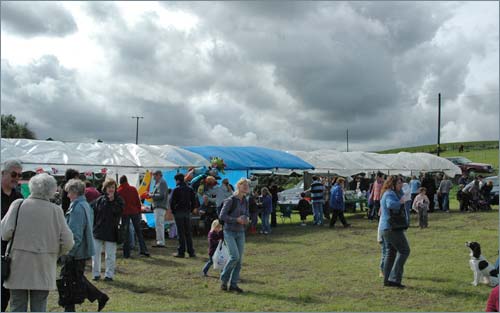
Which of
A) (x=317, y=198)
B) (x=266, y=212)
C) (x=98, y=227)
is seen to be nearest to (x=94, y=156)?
(x=266, y=212)

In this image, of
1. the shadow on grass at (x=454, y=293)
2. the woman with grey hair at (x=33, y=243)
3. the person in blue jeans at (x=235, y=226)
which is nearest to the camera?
the woman with grey hair at (x=33, y=243)

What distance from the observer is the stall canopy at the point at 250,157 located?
19.1 m

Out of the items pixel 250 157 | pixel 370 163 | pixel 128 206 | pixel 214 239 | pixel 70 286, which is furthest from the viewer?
pixel 370 163

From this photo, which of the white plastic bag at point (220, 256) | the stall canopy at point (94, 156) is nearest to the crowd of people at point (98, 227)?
the white plastic bag at point (220, 256)

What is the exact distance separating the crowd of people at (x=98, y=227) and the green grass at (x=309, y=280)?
0.46 meters

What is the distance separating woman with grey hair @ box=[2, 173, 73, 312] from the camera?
4.99 m

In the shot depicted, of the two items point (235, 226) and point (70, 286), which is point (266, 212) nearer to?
point (235, 226)

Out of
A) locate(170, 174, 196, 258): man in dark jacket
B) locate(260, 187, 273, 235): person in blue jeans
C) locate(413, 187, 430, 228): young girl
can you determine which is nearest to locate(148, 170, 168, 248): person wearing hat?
locate(170, 174, 196, 258): man in dark jacket

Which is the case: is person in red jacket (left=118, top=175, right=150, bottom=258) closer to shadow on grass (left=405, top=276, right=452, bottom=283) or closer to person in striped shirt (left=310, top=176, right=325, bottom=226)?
shadow on grass (left=405, top=276, right=452, bottom=283)

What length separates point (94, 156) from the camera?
615 inches

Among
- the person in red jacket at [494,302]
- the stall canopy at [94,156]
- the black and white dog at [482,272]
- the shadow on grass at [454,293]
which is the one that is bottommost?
the shadow on grass at [454,293]

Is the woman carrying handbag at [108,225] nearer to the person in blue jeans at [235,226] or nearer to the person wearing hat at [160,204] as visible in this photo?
the person in blue jeans at [235,226]

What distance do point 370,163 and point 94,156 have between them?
627 inches

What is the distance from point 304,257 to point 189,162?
6.17 m
